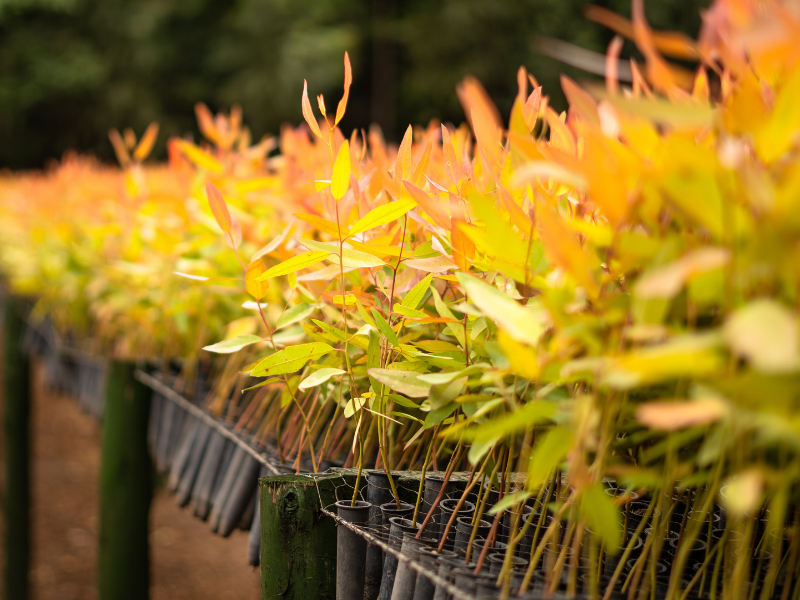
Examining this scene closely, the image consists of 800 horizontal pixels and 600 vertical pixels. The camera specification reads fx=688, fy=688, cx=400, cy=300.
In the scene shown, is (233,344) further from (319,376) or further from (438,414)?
(438,414)

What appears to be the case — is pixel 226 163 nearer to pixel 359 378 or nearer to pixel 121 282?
pixel 121 282

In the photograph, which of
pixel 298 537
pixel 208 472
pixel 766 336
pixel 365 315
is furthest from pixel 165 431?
pixel 766 336

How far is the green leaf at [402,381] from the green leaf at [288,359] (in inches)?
4.8

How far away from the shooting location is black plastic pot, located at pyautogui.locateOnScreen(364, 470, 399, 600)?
0.81 meters

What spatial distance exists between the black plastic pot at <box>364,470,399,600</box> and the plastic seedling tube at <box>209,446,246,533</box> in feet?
1.68

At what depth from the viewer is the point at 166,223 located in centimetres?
207

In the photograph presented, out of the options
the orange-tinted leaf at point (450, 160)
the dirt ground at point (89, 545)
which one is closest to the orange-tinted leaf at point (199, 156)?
the orange-tinted leaf at point (450, 160)

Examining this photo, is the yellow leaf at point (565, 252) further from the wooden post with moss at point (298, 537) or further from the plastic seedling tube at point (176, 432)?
the plastic seedling tube at point (176, 432)

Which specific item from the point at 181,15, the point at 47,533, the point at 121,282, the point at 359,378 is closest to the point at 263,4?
the point at 181,15

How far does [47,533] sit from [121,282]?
3.46 m

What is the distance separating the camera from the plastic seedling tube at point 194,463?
1.52 m

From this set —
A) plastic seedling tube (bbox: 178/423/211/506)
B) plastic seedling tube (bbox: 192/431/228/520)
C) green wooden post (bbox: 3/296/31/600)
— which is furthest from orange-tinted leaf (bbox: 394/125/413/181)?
green wooden post (bbox: 3/296/31/600)

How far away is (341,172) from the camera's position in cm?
73

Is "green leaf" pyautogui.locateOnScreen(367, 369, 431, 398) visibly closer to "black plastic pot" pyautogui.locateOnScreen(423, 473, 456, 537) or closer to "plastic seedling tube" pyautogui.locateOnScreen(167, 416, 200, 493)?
"black plastic pot" pyautogui.locateOnScreen(423, 473, 456, 537)
